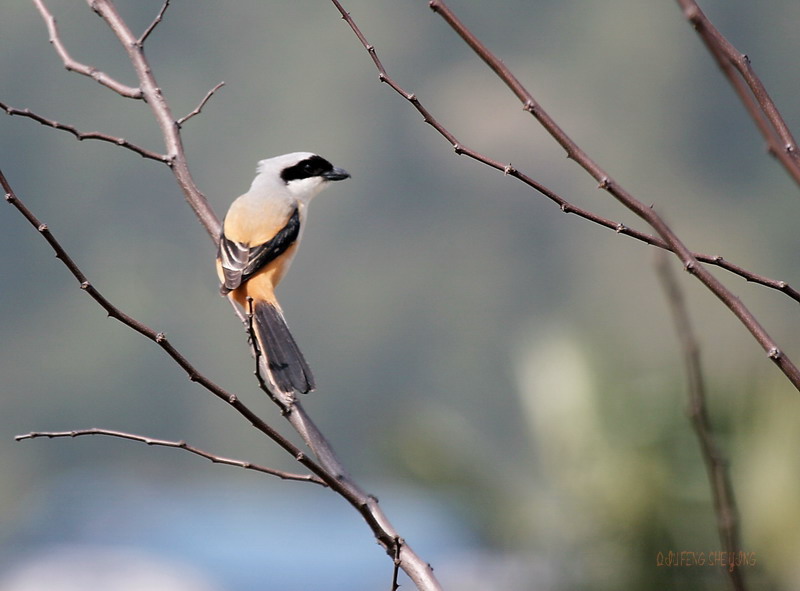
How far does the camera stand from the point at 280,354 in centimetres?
252

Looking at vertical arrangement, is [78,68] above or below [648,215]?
above

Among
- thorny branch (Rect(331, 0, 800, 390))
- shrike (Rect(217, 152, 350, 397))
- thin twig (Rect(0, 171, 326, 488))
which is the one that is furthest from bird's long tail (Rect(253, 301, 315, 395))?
thorny branch (Rect(331, 0, 800, 390))

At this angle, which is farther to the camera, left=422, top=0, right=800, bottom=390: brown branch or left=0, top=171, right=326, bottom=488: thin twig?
left=0, top=171, right=326, bottom=488: thin twig

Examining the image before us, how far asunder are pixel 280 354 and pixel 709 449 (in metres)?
1.68

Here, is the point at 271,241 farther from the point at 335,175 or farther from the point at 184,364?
the point at 184,364

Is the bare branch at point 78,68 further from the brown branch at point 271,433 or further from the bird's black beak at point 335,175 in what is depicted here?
the bird's black beak at point 335,175

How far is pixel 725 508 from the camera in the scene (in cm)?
94

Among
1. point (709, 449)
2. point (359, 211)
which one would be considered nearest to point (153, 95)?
point (709, 449)

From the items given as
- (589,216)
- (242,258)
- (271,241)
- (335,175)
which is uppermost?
(335,175)

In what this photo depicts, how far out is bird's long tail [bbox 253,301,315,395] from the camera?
229cm

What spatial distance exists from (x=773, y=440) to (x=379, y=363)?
38720 mm

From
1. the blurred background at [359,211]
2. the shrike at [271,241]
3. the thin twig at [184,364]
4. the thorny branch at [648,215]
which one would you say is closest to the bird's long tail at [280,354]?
the shrike at [271,241]

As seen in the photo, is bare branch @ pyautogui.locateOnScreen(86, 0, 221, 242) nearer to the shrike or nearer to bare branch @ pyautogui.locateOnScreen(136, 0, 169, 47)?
bare branch @ pyautogui.locateOnScreen(136, 0, 169, 47)

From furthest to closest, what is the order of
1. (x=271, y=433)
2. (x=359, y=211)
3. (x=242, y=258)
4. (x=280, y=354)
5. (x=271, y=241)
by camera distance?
(x=359, y=211) → (x=271, y=241) → (x=242, y=258) → (x=280, y=354) → (x=271, y=433)
